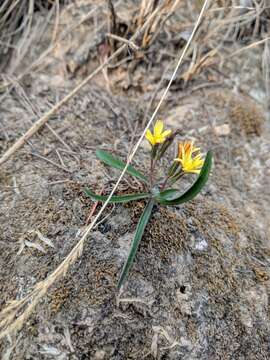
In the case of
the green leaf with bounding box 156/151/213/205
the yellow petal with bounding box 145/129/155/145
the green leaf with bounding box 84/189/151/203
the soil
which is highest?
the yellow petal with bounding box 145/129/155/145

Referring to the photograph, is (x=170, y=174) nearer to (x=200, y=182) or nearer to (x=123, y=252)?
(x=200, y=182)

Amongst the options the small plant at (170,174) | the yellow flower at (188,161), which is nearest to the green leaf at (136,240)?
the small plant at (170,174)

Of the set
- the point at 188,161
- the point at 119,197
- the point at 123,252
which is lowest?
the point at 123,252

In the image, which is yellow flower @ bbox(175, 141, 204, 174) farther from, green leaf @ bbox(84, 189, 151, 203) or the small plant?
green leaf @ bbox(84, 189, 151, 203)

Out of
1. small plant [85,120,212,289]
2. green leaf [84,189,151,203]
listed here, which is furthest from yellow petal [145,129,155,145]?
green leaf [84,189,151,203]

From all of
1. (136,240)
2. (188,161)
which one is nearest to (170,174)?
(188,161)

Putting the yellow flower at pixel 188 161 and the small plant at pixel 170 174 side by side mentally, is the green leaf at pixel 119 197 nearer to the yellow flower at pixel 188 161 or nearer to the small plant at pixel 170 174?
the small plant at pixel 170 174
